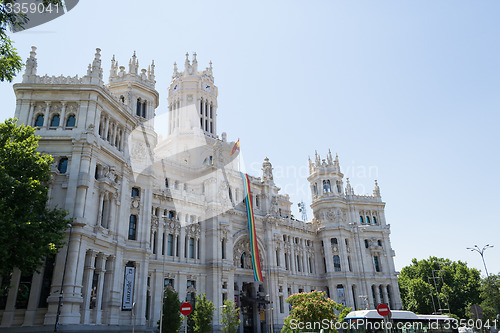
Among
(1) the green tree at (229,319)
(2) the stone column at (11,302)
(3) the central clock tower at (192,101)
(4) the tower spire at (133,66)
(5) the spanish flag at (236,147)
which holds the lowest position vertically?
(1) the green tree at (229,319)

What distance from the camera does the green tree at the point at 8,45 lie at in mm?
18938

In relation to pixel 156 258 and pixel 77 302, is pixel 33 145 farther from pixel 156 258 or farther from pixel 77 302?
pixel 156 258

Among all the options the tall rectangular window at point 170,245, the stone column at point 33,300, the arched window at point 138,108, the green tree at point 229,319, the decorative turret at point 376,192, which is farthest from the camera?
the decorative turret at point 376,192

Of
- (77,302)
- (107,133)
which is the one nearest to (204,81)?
(107,133)

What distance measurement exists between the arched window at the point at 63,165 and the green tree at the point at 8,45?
13708 millimetres

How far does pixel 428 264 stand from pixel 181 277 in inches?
2508

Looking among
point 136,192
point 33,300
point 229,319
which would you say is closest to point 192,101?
point 136,192

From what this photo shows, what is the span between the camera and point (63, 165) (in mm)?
33781

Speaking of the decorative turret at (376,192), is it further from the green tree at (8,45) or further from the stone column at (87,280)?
the green tree at (8,45)

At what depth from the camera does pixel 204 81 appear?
249 ft

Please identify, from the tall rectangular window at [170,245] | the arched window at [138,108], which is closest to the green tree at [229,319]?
the tall rectangular window at [170,245]

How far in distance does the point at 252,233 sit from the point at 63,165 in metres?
32.4

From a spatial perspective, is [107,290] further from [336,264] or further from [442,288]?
[442,288]

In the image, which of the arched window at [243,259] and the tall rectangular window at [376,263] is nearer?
the arched window at [243,259]
